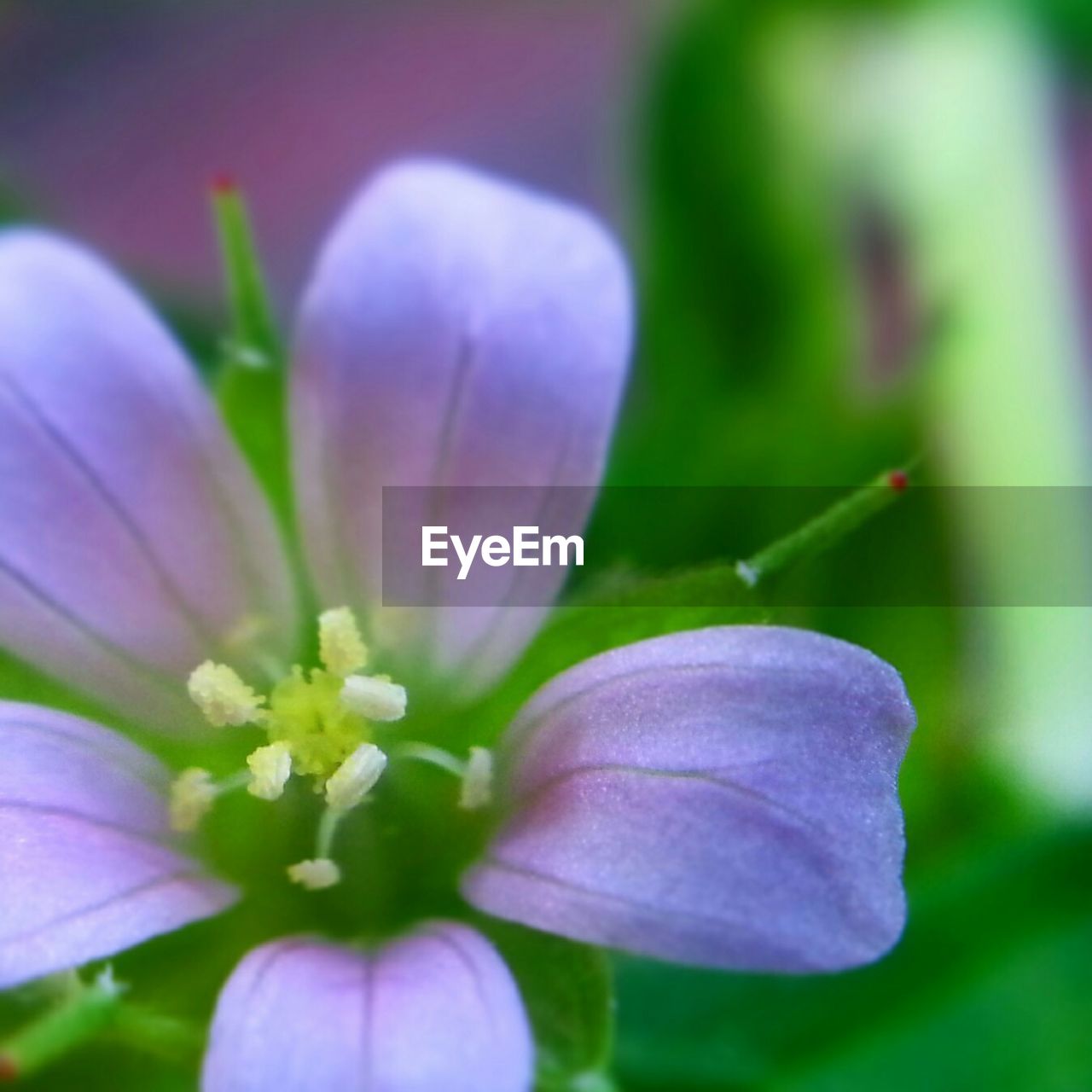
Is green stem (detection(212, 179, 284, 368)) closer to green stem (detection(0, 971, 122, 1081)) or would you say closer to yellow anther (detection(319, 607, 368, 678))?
yellow anther (detection(319, 607, 368, 678))

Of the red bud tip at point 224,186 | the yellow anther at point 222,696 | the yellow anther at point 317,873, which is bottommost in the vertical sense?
the yellow anther at point 317,873

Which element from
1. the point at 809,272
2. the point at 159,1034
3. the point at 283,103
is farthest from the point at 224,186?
the point at 283,103

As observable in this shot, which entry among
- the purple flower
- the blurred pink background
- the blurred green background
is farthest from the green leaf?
the blurred pink background

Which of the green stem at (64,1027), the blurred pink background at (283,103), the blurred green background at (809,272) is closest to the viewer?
the green stem at (64,1027)

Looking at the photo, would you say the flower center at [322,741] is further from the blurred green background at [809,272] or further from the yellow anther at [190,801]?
the blurred green background at [809,272]

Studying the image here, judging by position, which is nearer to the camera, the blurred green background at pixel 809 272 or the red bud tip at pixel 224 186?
the red bud tip at pixel 224 186

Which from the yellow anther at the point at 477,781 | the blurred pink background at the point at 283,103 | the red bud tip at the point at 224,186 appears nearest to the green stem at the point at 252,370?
the red bud tip at the point at 224,186
